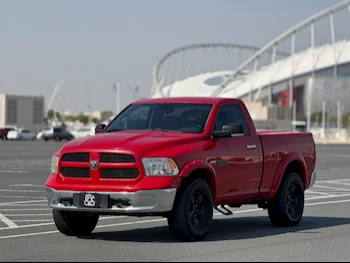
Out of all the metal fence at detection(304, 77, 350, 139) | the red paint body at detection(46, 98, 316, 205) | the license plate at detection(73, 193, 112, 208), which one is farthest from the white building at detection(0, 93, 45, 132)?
the license plate at detection(73, 193, 112, 208)

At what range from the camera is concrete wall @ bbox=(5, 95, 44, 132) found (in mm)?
177875

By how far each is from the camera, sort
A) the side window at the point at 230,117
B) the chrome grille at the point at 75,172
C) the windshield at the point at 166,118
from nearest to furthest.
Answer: the chrome grille at the point at 75,172 < the windshield at the point at 166,118 < the side window at the point at 230,117

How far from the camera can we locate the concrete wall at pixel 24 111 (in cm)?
17788

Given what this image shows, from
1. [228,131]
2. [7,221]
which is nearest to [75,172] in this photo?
[228,131]

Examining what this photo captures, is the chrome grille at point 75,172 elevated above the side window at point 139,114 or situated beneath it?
situated beneath

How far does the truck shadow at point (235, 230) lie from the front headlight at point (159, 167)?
0.93 metres

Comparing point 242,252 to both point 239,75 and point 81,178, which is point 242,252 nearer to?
point 81,178

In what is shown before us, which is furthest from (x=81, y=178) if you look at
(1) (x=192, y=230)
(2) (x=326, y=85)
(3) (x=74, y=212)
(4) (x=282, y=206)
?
(2) (x=326, y=85)

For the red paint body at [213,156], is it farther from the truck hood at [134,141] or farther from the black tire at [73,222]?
the black tire at [73,222]

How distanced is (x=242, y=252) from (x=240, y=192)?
7.17 ft

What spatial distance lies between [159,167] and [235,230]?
241 cm

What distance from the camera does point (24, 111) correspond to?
181m

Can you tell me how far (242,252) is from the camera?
33.6ft

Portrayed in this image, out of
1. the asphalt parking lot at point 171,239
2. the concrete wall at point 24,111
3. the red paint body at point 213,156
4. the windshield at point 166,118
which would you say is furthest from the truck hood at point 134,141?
A: the concrete wall at point 24,111
